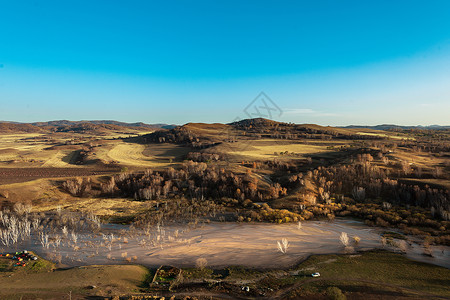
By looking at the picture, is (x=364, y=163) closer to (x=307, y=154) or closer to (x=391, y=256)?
(x=307, y=154)

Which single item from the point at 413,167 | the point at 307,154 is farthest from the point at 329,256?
the point at 307,154

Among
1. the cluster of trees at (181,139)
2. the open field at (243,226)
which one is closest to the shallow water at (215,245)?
the open field at (243,226)

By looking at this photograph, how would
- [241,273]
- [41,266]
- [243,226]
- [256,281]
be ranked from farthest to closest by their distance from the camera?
[243,226]
[41,266]
[241,273]
[256,281]

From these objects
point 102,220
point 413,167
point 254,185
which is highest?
point 413,167

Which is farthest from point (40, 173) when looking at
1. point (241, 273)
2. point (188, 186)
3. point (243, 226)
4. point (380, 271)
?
point (380, 271)

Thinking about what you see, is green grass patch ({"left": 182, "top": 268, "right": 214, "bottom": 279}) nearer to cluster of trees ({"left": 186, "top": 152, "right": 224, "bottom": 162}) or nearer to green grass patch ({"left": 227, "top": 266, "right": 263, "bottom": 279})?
green grass patch ({"left": 227, "top": 266, "right": 263, "bottom": 279})

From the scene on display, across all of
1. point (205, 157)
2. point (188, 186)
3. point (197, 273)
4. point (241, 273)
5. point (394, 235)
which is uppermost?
point (205, 157)

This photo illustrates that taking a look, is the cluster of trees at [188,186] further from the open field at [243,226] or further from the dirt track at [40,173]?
the dirt track at [40,173]

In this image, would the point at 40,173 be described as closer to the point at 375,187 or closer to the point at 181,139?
the point at 181,139
